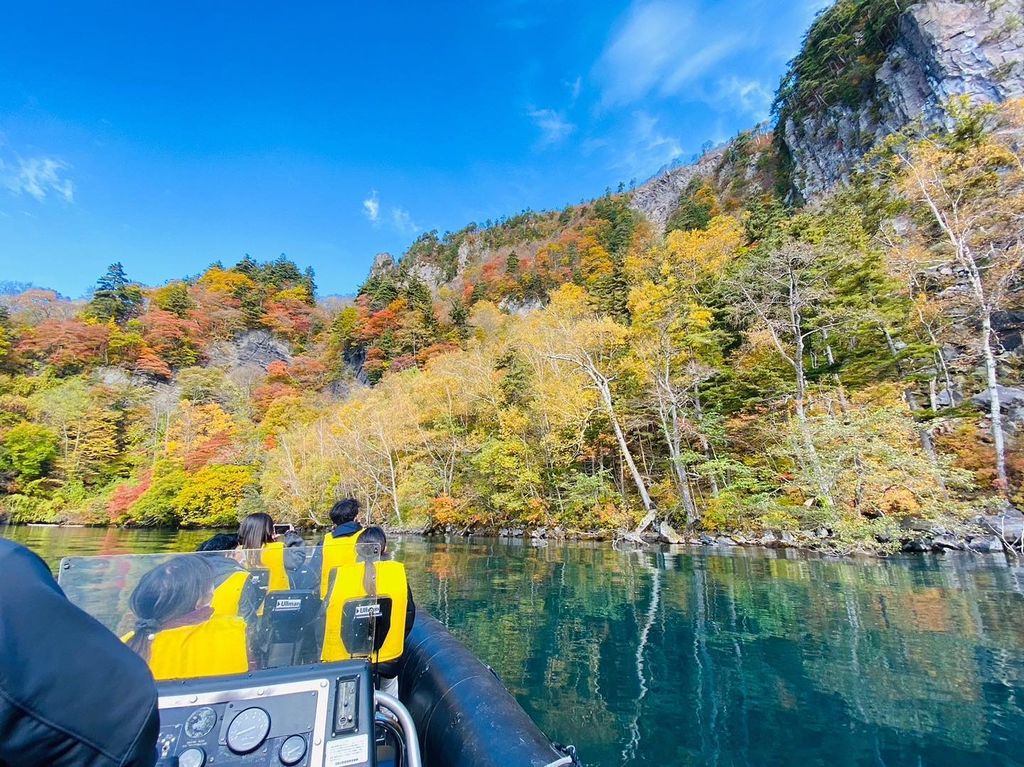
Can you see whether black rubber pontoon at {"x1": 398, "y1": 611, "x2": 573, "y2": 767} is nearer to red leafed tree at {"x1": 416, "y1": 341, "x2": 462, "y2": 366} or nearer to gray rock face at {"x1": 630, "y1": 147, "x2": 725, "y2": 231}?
red leafed tree at {"x1": 416, "y1": 341, "x2": 462, "y2": 366}

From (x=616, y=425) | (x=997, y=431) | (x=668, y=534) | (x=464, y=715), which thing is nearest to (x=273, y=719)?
(x=464, y=715)

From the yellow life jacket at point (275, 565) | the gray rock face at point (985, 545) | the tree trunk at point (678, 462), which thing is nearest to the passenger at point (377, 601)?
the yellow life jacket at point (275, 565)

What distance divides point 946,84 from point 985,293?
52.8 feet

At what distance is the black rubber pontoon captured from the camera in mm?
1925

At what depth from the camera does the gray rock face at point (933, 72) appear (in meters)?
20.8

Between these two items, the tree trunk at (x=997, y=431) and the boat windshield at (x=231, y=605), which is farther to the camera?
the tree trunk at (x=997, y=431)

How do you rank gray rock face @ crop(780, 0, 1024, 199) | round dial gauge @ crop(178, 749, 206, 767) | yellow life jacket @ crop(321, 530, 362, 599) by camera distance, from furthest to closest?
gray rock face @ crop(780, 0, 1024, 199) → yellow life jacket @ crop(321, 530, 362, 599) → round dial gauge @ crop(178, 749, 206, 767)

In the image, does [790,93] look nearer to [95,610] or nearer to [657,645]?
[657,645]

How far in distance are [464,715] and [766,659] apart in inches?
156

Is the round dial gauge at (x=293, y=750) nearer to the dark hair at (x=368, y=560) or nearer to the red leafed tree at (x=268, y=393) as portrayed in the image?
the dark hair at (x=368, y=560)

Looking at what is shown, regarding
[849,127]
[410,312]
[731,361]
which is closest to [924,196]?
[731,361]

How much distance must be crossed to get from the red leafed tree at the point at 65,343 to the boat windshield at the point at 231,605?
52.3 m

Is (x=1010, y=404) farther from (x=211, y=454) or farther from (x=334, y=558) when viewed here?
(x=211, y=454)

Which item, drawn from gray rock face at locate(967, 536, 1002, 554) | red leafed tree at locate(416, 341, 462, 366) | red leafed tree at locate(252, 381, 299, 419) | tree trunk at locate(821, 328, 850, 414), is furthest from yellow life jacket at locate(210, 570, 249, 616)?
red leafed tree at locate(252, 381, 299, 419)
